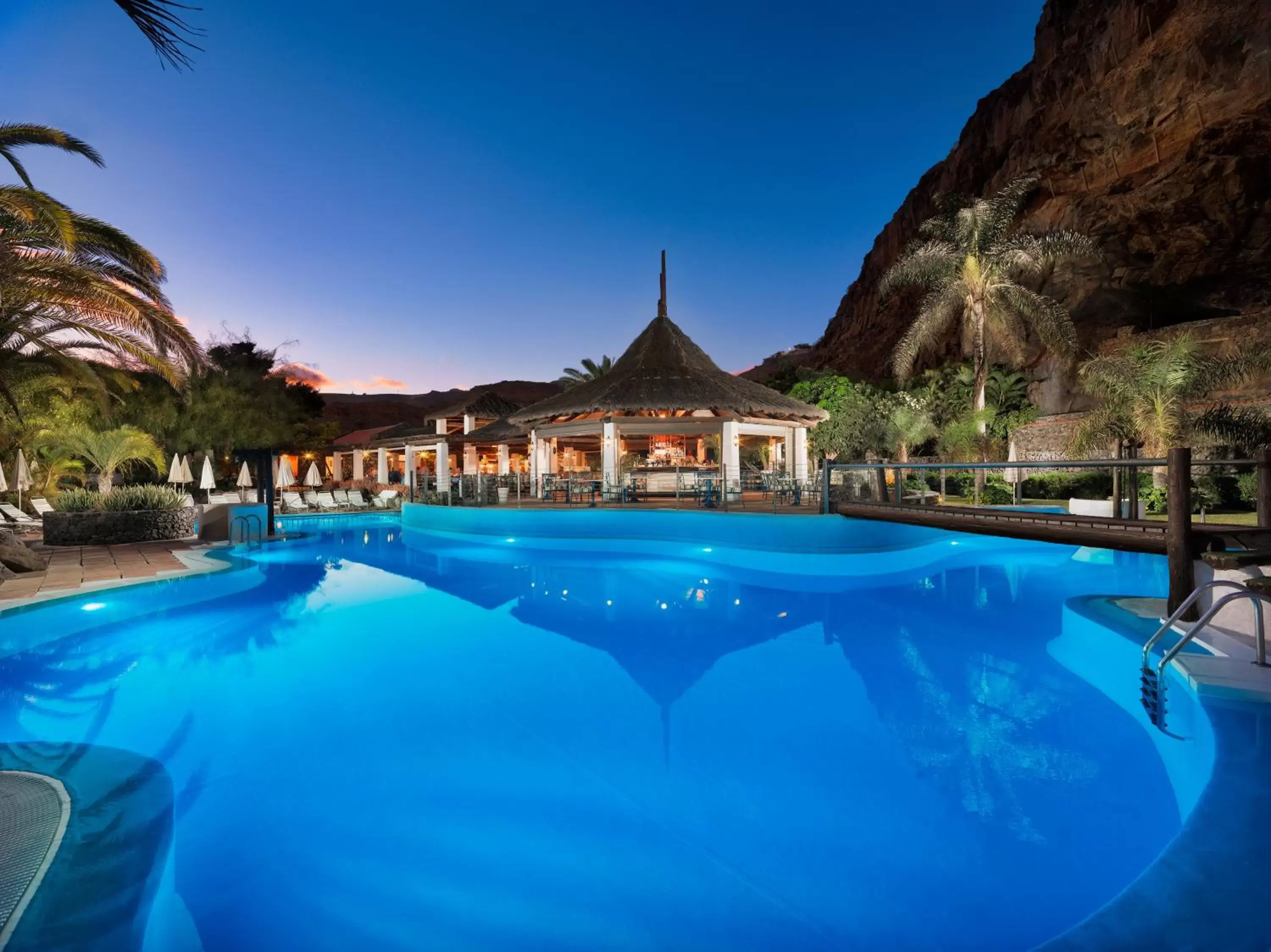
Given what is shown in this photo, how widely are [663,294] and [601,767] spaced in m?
20.7

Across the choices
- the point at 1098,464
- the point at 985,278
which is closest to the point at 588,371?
the point at 985,278

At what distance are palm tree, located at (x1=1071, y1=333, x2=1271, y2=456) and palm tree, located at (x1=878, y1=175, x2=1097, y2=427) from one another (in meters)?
5.58

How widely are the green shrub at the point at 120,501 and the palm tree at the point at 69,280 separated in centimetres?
245

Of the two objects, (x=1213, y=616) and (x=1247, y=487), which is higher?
(x=1247, y=487)

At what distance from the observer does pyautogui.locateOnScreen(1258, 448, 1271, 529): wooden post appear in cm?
513

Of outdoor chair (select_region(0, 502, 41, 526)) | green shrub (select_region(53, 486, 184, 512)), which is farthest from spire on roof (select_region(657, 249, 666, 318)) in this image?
outdoor chair (select_region(0, 502, 41, 526))

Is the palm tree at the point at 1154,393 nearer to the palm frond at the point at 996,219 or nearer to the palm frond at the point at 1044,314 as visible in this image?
the palm frond at the point at 1044,314

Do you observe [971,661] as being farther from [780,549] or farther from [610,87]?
[610,87]

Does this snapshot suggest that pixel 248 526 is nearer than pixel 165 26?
No

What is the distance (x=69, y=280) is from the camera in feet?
31.5

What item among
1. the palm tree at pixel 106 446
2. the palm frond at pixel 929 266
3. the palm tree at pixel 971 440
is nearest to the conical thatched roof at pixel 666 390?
→ the palm tree at pixel 971 440

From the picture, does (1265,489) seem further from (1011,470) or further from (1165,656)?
(1011,470)

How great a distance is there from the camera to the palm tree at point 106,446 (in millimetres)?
16797

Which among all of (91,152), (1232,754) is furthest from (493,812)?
(91,152)
